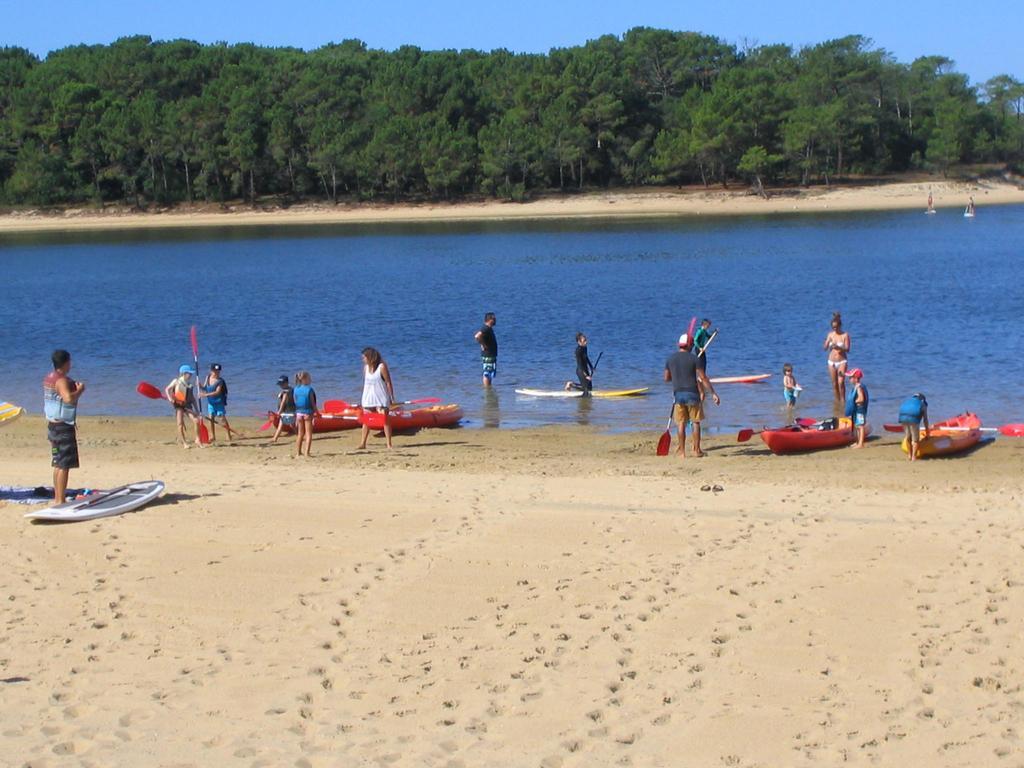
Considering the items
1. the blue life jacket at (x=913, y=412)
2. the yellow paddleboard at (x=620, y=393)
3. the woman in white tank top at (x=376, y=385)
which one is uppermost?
the woman in white tank top at (x=376, y=385)

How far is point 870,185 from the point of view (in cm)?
8700

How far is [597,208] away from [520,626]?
78.1m

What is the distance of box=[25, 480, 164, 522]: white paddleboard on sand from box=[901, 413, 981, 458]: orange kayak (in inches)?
341

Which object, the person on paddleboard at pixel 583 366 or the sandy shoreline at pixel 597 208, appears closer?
the person on paddleboard at pixel 583 366

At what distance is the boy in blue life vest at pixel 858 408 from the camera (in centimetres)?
1538

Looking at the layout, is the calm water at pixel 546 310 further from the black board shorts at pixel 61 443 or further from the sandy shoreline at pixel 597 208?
the sandy shoreline at pixel 597 208

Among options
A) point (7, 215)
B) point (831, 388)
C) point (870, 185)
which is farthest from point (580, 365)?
point (7, 215)

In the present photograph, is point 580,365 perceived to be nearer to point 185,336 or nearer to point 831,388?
point 831,388

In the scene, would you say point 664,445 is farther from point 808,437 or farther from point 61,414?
point 61,414

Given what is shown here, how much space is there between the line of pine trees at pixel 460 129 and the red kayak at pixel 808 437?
70.2 meters

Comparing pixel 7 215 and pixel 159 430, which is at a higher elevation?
pixel 7 215

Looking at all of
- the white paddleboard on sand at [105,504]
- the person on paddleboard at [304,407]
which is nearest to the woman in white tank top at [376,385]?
the person on paddleboard at [304,407]

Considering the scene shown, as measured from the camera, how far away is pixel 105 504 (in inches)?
437

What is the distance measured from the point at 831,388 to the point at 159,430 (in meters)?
11.1
